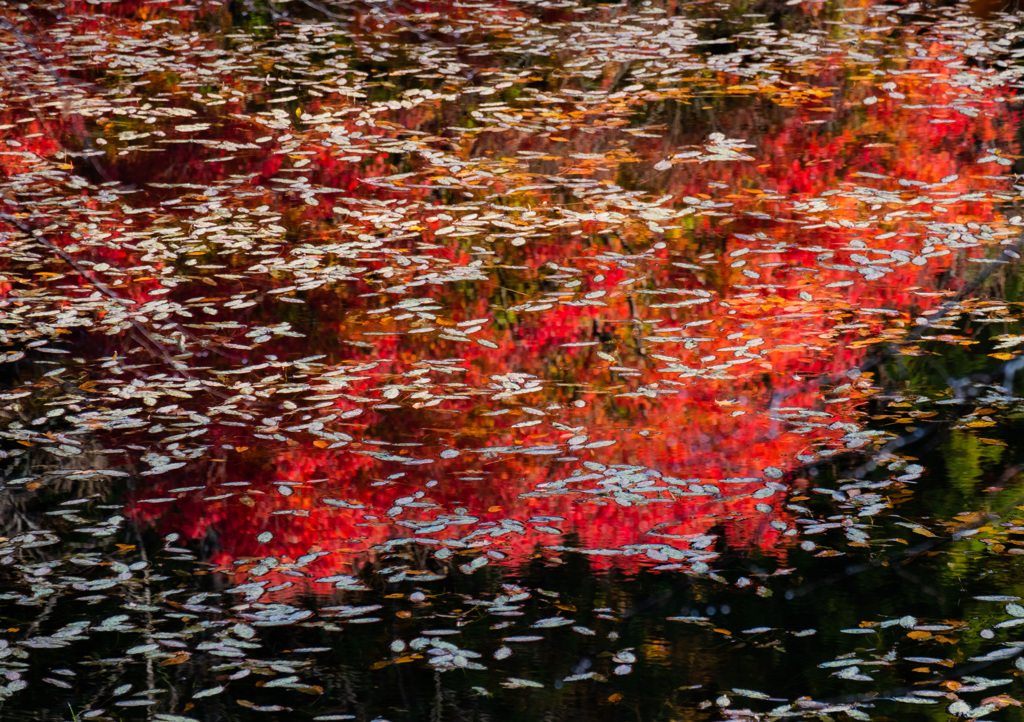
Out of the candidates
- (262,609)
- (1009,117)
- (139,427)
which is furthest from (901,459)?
(1009,117)

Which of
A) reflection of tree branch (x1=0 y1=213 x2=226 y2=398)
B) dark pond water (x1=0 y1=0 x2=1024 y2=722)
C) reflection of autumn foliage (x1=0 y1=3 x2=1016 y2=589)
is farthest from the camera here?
reflection of tree branch (x1=0 y1=213 x2=226 y2=398)

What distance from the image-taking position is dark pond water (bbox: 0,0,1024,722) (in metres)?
4.91

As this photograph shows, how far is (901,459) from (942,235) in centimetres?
328

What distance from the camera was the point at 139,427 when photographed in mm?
6719

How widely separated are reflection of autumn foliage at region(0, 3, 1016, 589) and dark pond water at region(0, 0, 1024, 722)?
32 mm

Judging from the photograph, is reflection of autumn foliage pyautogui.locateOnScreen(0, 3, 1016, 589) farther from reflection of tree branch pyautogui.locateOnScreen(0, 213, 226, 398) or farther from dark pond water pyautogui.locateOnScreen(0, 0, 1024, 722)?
reflection of tree branch pyautogui.locateOnScreen(0, 213, 226, 398)

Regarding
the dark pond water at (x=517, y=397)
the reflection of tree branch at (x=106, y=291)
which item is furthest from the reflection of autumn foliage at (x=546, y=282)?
the reflection of tree branch at (x=106, y=291)

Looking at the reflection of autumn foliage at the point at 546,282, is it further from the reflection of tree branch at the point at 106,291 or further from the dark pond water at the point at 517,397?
the reflection of tree branch at the point at 106,291

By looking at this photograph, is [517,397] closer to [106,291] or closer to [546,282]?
[546,282]

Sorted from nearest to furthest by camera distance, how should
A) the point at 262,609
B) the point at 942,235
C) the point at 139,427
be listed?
the point at 262,609
the point at 139,427
the point at 942,235

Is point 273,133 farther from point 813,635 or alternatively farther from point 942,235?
point 813,635

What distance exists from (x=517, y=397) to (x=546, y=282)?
5.67 feet

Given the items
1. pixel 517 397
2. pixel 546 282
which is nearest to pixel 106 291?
pixel 546 282

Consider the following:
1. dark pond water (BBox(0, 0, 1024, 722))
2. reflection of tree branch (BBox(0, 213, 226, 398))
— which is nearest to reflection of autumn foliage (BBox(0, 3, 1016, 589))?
dark pond water (BBox(0, 0, 1024, 722))
